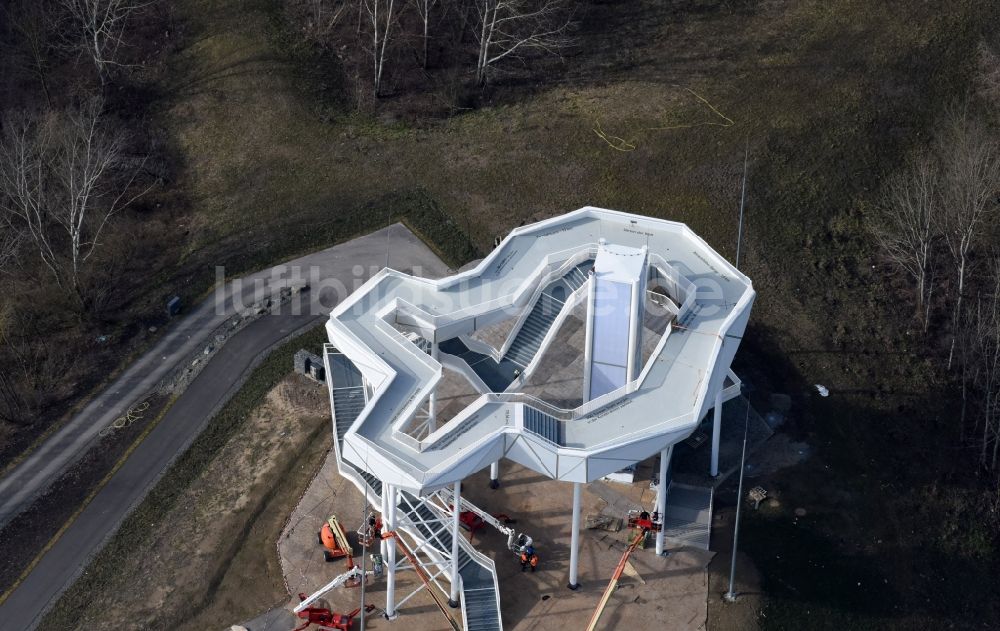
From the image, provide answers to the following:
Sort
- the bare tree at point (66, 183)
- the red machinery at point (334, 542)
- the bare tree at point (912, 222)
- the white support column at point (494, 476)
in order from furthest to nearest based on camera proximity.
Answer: the bare tree at point (66, 183) → the bare tree at point (912, 222) → the white support column at point (494, 476) → the red machinery at point (334, 542)

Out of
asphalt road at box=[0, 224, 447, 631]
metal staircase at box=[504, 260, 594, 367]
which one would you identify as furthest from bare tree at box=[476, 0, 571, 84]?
metal staircase at box=[504, 260, 594, 367]

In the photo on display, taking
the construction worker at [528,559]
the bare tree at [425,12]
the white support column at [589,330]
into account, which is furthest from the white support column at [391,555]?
the bare tree at [425,12]

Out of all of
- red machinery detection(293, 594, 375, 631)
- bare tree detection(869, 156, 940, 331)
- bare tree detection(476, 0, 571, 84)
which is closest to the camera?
red machinery detection(293, 594, 375, 631)

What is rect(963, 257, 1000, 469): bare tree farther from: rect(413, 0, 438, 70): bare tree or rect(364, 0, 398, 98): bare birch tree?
rect(364, 0, 398, 98): bare birch tree

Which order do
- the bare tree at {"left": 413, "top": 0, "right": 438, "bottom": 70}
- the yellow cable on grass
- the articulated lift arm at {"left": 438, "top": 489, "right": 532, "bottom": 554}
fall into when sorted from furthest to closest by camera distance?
the bare tree at {"left": 413, "top": 0, "right": 438, "bottom": 70} < the yellow cable on grass < the articulated lift arm at {"left": 438, "top": 489, "right": 532, "bottom": 554}

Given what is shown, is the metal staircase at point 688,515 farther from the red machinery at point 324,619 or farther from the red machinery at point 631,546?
the red machinery at point 324,619

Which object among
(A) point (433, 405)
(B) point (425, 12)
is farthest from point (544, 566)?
(B) point (425, 12)

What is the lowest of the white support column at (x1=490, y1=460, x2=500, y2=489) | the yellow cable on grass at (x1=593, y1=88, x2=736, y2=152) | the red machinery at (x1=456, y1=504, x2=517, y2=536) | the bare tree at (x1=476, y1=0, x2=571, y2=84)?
the red machinery at (x1=456, y1=504, x2=517, y2=536)

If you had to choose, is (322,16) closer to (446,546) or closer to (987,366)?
(446,546)
